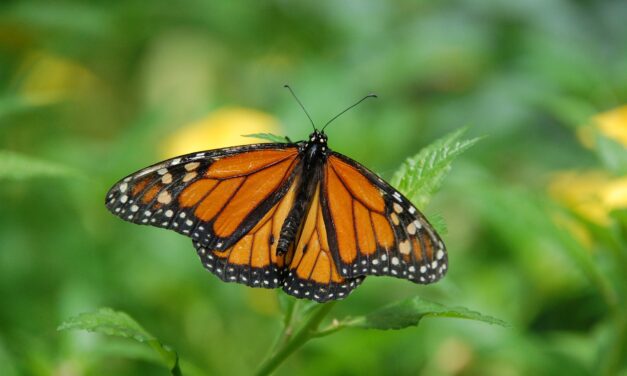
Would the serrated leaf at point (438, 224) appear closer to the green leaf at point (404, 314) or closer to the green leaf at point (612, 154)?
the green leaf at point (404, 314)

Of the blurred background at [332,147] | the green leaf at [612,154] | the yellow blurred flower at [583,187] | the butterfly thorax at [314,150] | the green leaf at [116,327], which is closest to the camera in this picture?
the green leaf at [116,327]

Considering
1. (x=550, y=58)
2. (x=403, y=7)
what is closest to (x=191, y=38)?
(x=403, y=7)

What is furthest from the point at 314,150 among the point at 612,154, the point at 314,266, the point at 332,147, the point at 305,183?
the point at 332,147

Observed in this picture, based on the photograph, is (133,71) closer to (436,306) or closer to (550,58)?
(550,58)

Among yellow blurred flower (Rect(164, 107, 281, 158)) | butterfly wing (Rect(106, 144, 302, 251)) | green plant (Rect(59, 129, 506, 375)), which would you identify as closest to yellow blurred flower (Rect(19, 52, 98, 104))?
yellow blurred flower (Rect(164, 107, 281, 158))

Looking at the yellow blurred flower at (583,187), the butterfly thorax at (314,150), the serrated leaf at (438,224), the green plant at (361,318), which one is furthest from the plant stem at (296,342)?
the yellow blurred flower at (583,187)

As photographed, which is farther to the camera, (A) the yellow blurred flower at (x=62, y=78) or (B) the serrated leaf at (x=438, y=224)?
(A) the yellow blurred flower at (x=62, y=78)

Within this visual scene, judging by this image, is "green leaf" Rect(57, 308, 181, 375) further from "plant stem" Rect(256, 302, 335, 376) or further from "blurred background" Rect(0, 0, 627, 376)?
"blurred background" Rect(0, 0, 627, 376)
